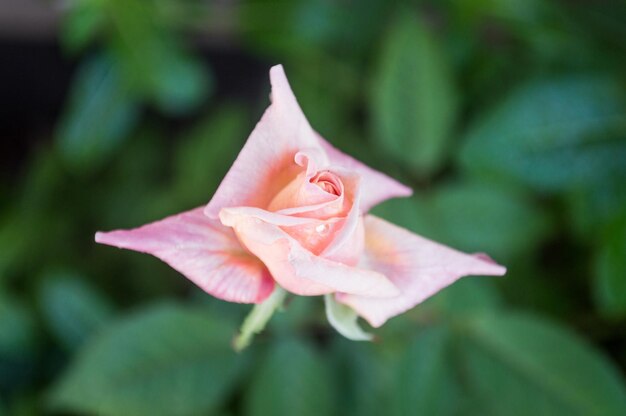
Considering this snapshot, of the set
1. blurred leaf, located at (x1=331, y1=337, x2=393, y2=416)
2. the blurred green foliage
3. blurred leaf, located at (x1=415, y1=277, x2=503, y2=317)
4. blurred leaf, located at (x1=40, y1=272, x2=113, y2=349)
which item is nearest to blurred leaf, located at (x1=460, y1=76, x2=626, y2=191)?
the blurred green foliage

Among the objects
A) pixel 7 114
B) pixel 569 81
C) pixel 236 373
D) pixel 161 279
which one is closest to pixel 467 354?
pixel 236 373

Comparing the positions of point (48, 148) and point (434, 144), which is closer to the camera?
point (434, 144)

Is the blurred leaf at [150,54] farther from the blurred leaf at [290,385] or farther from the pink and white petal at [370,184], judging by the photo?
the pink and white petal at [370,184]

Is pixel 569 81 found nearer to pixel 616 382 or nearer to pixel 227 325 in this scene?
pixel 616 382

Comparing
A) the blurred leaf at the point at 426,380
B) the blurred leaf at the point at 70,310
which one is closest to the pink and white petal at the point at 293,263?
the blurred leaf at the point at 426,380

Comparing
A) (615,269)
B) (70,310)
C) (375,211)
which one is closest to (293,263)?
(375,211)

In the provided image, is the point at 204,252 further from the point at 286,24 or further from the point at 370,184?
the point at 286,24

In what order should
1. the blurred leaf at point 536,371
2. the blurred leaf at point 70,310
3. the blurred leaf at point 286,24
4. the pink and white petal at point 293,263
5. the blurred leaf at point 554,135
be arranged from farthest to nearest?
1. the blurred leaf at point 286,24
2. the blurred leaf at point 70,310
3. the blurred leaf at point 554,135
4. the blurred leaf at point 536,371
5. the pink and white petal at point 293,263
